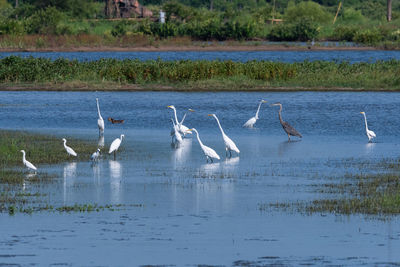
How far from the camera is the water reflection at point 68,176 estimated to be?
637 inches

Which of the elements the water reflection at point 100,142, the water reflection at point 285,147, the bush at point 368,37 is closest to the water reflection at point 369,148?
the water reflection at point 285,147

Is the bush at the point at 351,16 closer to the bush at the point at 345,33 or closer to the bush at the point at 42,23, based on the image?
the bush at the point at 345,33

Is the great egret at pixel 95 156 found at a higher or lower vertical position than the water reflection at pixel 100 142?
higher

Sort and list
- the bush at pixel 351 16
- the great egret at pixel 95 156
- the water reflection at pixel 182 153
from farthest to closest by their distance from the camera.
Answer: the bush at pixel 351 16
the water reflection at pixel 182 153
the great egret at pixel 95 156

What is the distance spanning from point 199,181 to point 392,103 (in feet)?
64.2

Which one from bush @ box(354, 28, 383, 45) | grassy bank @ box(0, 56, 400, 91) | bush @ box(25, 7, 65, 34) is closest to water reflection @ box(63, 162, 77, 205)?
grassy bank @ box(0, 56, 400, 91)

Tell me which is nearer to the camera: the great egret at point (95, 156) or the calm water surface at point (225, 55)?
the great egret at point (95, 156)

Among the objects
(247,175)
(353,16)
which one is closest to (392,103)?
(247,175)

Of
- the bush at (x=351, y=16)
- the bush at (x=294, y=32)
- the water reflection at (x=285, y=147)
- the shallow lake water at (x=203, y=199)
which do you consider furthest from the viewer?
the bush at (x=351, y=16)

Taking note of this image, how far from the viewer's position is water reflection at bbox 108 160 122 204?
15.5 m

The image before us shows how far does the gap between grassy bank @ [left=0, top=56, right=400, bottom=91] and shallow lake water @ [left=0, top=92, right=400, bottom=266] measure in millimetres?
10186

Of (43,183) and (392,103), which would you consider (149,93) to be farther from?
(43,183)

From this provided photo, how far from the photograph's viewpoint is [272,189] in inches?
642

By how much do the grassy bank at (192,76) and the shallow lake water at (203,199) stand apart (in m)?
10.2
